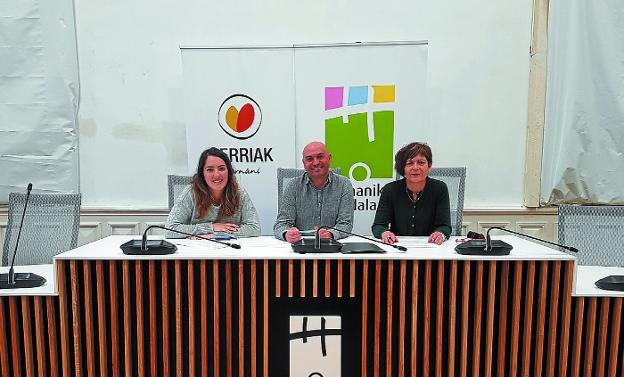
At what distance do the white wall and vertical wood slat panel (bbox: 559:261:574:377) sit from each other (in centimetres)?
202

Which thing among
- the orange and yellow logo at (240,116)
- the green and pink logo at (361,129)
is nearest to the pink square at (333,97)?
the green and pink logo at (361,129)

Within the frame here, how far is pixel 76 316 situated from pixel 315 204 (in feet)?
4.46

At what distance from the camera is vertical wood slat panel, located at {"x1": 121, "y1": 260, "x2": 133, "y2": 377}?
67.8 inches

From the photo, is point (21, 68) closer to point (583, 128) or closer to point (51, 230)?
point (51, 230)

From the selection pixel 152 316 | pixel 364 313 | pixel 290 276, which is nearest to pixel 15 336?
pixel 152 316

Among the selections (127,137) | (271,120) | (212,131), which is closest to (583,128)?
(271,120)

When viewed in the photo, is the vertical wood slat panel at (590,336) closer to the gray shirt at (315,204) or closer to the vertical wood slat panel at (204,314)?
the gray shirt at (315,204)

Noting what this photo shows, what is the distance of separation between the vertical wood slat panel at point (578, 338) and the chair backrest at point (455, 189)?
1.13 meters

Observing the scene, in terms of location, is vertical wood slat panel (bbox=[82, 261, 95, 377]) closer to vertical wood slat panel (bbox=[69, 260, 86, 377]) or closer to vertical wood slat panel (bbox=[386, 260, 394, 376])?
vertical wood slat panel (bbox=[69, 260, 86, 377])

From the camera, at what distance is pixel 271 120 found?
3436 millimetres

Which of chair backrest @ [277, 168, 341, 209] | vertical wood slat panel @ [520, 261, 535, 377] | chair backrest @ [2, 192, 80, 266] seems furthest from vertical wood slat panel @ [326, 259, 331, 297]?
chair backrest @ [2, 192, 80, 266]

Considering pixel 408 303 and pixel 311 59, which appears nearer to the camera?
pixel 408 303

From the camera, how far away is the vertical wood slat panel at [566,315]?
1.68 metres

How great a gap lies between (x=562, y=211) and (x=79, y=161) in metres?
3.57
